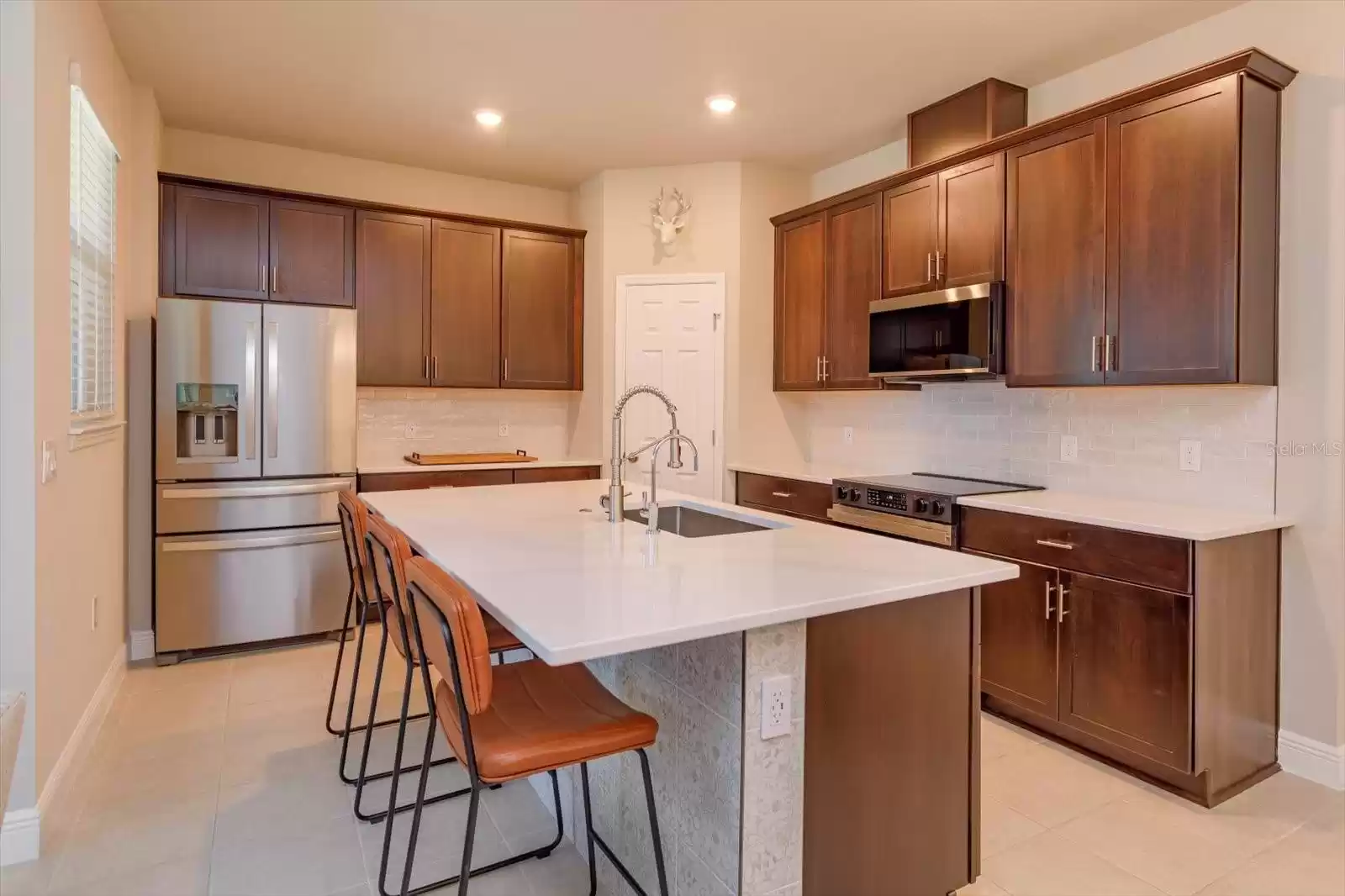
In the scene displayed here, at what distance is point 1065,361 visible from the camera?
3131 millimetres

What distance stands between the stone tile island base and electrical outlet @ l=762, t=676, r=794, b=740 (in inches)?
0.6

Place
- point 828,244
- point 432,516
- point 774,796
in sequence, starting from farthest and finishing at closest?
1. point 828,244
2. point 432,516
3. point 774,796

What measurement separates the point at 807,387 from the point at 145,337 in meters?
3.45

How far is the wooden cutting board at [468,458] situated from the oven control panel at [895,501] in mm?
2082

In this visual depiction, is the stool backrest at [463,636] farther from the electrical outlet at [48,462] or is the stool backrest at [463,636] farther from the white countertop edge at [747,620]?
the electrical outlet at [48,462]

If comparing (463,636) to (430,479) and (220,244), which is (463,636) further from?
(220,244)

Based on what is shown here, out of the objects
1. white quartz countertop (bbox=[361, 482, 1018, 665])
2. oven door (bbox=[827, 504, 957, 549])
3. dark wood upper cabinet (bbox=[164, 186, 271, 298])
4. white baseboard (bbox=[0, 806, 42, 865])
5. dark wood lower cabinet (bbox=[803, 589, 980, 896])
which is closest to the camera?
white quartz countertop (bbox=[361, 482, 1018, 665])

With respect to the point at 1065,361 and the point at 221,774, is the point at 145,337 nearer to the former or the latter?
the point at 221,774

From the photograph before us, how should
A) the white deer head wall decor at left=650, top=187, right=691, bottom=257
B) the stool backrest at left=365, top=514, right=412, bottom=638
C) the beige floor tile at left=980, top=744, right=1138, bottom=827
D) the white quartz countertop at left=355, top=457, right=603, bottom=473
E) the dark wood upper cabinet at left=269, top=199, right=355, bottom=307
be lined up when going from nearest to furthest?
1. the stool backrest at left=365, top=514, right=412, bottom=638
2. the beige floor tile at left=980, top=744, right=1138, bottom=827
3. the dark wood upper cabinet at left=269, top=199, right=355, bottom=307
4. the white quartz countertop at left=355, top=457, right=603, bottom=473
5. the white deer head wall decor at left=650, top=187, right=691, bottom=257

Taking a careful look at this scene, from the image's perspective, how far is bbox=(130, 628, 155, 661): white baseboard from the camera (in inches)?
152

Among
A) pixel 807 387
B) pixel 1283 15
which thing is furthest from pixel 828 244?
pixel 1283 15

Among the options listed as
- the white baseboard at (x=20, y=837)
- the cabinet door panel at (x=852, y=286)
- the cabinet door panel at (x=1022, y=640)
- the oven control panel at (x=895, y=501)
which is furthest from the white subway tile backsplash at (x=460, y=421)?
the cabinet door panel at (x=1022, y=640)

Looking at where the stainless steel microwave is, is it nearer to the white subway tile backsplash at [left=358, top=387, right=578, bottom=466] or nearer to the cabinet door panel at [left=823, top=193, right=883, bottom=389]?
the cabinet door panel at [left=823, top=193, right=883, bottom=389]

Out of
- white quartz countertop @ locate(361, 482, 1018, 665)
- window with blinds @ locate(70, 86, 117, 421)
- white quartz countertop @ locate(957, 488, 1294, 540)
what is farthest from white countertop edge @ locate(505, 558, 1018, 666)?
window with blinds @ locate(70, 86, 117, 421)
